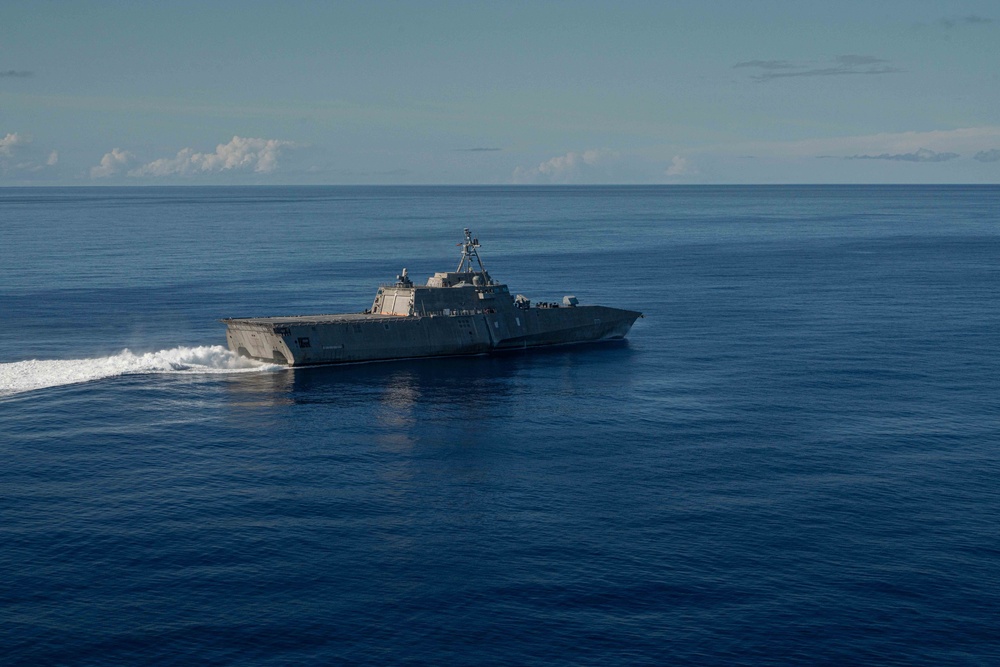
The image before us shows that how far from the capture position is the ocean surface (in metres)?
44.0

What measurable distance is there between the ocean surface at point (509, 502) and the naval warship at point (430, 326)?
2.38 metres

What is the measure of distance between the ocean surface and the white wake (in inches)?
13.8

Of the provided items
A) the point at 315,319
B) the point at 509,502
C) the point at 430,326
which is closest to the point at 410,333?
the point at 430,326

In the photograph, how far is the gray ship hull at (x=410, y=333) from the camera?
98.0 metres

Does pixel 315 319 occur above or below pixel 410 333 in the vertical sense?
above

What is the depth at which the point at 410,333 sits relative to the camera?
341ft

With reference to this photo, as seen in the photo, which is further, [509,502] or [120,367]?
[120,367]

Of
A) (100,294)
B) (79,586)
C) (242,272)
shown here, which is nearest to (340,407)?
(79,586)

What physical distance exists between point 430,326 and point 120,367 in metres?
30.3

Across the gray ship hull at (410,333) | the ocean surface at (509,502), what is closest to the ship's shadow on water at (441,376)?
the ocean surface at (509,502)

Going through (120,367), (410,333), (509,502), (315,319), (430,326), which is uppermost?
(315,319)

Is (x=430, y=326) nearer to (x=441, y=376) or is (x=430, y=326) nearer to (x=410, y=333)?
(x=410, y=333)

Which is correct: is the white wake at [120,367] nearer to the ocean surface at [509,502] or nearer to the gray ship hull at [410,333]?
the ocean surface at [509,502]

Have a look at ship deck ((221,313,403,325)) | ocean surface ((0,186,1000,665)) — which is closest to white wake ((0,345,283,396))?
ocean surface ((0,186,1000,665))
